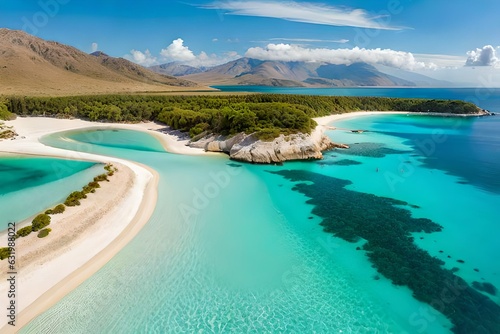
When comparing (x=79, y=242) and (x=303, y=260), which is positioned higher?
(x=79, y=242)

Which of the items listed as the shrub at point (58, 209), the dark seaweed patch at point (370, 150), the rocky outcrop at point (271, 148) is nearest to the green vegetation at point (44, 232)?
the shrub at point (58, 209)

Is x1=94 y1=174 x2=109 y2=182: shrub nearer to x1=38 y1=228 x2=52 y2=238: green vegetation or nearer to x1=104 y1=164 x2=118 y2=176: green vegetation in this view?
x1=104 y1=164 x2=118 y2=176: green vegetation

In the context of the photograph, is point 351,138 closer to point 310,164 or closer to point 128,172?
point 310,164

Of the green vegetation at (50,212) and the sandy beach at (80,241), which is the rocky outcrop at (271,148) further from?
the green vegetation at (50,212)

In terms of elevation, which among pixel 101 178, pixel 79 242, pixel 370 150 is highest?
pixel 101 178

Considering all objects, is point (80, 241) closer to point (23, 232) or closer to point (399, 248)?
point (23, 232)

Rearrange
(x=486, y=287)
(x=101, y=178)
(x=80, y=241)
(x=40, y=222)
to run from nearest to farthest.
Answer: (x=486, y=287)
(x=80, y=241)
(x=40, y=222)
(x=101, y=178)

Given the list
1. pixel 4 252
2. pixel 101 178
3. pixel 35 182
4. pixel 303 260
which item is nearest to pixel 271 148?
pixel 101 178
